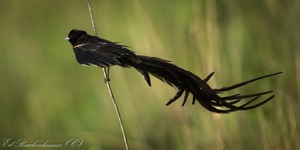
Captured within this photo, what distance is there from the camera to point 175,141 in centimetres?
259

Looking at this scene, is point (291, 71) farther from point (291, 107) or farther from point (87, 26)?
point (87, 26)

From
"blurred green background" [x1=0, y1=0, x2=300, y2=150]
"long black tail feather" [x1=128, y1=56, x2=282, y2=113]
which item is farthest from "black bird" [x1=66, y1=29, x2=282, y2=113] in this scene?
"blurred green background" [x1=0, y1=0, x2=300, y2=150]

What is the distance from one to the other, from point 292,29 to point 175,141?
585 millimetres

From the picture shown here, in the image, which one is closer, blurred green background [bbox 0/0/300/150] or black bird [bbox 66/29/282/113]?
black bird [bbox 66/29/282/113]

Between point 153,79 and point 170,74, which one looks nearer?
point 170,74

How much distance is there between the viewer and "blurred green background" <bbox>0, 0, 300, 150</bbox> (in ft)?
7.57

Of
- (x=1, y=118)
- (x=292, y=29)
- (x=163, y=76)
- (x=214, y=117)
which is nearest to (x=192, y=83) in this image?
(x=163, y=76)

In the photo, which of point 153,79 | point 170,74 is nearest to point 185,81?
point 170,74

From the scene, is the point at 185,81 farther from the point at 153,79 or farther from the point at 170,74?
the point at 153,79

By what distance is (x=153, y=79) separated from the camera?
256 cm

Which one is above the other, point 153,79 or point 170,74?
point 170,74

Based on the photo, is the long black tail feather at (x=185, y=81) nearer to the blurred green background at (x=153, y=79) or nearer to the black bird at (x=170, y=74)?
the black bird at (x=170, y=74)

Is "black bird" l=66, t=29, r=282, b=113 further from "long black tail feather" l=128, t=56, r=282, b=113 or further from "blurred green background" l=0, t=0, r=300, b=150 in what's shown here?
"blurred green background" l=0, t=0, r=300, b=150

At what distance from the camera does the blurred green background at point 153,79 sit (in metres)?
2.31
